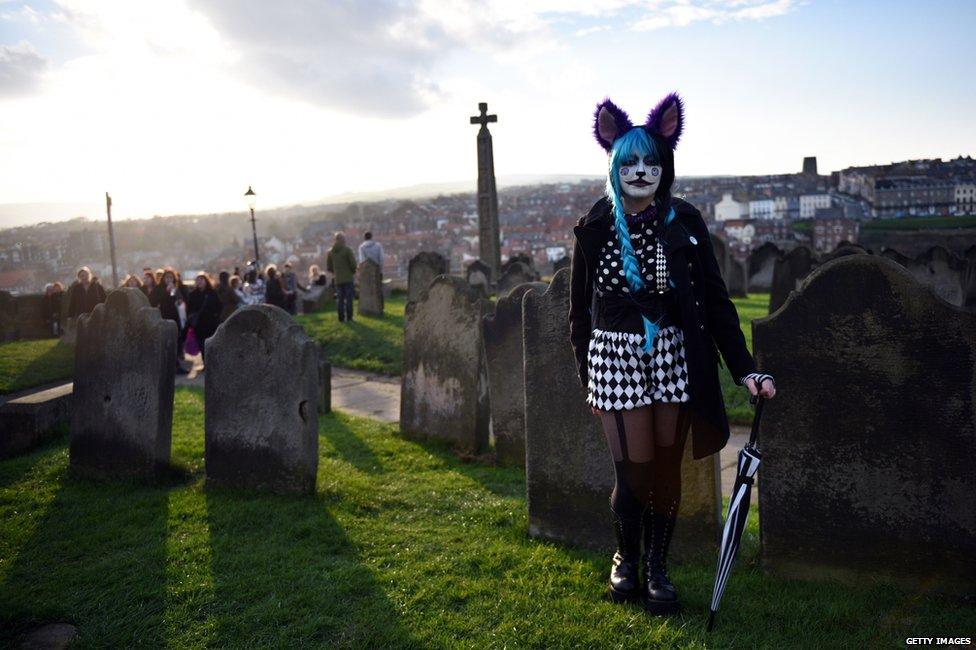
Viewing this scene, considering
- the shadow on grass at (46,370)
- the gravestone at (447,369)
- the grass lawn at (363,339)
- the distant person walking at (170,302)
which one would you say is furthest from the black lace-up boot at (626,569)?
the distant person walking at (170,302)

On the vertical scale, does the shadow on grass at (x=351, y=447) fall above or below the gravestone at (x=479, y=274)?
below

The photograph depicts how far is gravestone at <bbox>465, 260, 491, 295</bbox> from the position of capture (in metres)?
21.8

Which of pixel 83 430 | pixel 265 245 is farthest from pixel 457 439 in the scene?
pixel 265 245

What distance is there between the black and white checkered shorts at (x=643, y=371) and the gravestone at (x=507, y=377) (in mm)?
3544

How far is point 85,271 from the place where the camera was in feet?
Result: 50.4

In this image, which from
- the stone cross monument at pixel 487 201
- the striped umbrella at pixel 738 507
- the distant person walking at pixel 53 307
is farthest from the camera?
the stone cross monument at pixel 487 201

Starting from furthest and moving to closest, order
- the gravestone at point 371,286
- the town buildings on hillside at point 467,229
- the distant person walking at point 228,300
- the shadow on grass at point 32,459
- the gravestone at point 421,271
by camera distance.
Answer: the town buildings on hillside at point 467,229
the gravestone at point 371,286
the gravestone at point 421,271
the distant person walking at point 228,300
the shadow on grass at point 32,459

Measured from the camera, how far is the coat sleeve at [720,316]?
349 cm

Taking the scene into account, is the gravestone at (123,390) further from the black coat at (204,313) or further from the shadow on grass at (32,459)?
the black coat at (204,313)

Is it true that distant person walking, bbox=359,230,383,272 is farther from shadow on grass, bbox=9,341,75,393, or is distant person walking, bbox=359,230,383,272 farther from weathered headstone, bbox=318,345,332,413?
weathered headstone, bbox=318,345,332,413

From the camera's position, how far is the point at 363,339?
14.4 meters

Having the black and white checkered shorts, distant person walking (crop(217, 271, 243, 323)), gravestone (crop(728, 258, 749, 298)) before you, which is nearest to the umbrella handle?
the black and white checkered shorts

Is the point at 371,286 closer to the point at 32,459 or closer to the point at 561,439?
the point at 32,459

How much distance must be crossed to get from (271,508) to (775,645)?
349 centimetres
